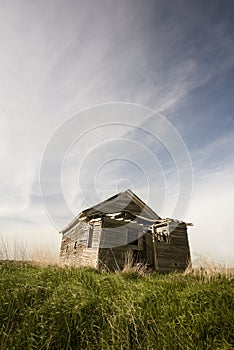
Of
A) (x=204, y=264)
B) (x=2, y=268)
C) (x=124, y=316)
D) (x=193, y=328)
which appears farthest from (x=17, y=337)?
(x=204, y=264)

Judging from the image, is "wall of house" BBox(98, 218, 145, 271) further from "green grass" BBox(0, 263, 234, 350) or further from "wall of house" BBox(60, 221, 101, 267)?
"green grass" BBox(0, 263, 234, 350)

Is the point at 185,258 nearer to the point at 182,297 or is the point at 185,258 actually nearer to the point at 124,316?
the point at 182,297

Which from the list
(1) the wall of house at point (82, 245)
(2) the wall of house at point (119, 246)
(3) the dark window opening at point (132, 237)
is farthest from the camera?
(3) the dark window opening at point (132, 237)

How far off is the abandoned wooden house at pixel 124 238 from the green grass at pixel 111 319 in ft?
26.6

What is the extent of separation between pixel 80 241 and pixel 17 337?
1201 centimetres

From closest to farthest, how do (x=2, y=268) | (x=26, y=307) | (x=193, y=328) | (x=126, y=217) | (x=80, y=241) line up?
(x=193, y=328)
(x=26, y=307)
(x=2, y=268)
(x=80, y=241)
(x=126, y=217)

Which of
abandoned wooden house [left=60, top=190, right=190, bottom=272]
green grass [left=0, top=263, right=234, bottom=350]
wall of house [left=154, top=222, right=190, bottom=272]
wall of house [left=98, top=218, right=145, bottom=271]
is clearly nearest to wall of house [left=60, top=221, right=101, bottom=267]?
abandoned wooden house [left=60, top=190, right=190, bottom=272]

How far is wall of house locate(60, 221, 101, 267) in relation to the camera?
1344 cm

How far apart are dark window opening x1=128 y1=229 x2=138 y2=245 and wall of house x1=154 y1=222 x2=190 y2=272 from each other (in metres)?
1.42

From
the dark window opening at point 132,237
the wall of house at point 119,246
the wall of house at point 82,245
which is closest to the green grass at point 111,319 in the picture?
the wall of house at point 82,245

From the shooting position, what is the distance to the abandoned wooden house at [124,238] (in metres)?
13.5

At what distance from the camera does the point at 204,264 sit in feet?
33.3

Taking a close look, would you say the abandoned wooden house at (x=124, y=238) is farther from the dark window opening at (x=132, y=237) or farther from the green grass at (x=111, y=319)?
the green grass at (x=111, y=319)

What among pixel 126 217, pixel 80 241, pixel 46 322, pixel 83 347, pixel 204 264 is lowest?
pixel 83 347
